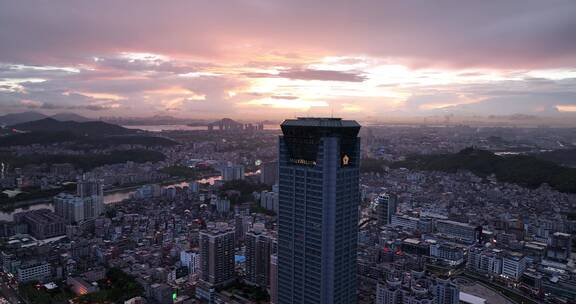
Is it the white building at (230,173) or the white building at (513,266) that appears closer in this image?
the white building at (513,266)

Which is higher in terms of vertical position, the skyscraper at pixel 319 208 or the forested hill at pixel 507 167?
the skyscraper at pixel 319 208

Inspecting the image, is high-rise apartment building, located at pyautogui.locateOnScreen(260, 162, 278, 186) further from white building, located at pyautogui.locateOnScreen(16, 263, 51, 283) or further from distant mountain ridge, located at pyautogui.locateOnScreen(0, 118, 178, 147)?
distant mountain ridge, located at pyautogui.locateOnScreen(0, 118, 178, 147)

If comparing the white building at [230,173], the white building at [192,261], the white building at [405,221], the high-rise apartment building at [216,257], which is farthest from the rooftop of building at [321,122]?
the white building at [230,173]

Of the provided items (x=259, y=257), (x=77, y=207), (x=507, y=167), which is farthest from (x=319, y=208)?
(x=507, y=167)

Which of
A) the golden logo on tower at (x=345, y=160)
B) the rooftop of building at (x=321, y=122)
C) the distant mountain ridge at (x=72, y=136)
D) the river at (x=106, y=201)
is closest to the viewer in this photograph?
the rooftop of building at (x=321, y=122)

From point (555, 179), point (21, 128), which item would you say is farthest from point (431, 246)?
point (21, 128)

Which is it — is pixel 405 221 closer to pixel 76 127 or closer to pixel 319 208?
pixel 319 208

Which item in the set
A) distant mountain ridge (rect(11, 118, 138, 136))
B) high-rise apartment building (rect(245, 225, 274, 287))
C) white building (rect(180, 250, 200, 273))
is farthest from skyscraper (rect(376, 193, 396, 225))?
distant mountain ridge (rect(11, 118, 138, 136))

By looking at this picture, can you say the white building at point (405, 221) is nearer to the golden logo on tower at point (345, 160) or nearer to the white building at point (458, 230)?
the white building at point (458, 230)
